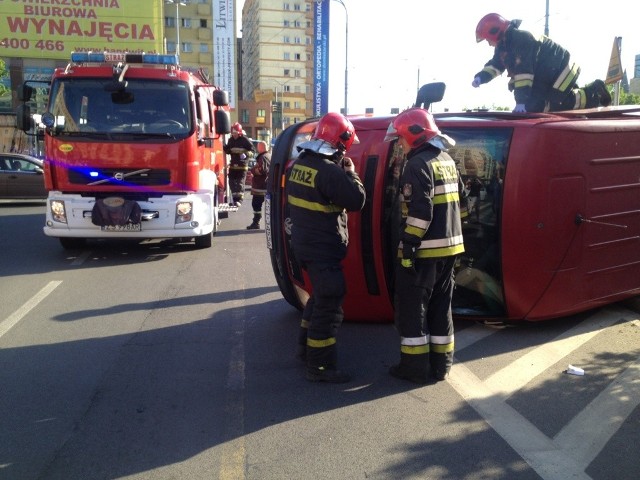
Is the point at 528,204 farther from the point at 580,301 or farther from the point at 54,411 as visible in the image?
the point at 54,411

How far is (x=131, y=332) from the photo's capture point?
568 centimetres

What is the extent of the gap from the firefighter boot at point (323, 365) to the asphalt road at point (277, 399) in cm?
8

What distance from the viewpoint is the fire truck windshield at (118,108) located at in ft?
29.1

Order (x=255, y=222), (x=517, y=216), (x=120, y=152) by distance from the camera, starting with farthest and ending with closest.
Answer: (x=255, y=222)
(x=120, y=152)
(x=517, y=216)

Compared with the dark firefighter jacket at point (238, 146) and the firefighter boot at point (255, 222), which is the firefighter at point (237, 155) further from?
the firefighter boot at point (255, 222)

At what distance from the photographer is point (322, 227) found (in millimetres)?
4406

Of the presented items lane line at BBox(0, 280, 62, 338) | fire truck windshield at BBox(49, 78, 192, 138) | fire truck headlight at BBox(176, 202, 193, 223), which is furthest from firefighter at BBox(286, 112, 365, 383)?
fire truck windshield at BBox(49, 78, 192, 138)

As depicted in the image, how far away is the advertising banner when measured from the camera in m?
35.8

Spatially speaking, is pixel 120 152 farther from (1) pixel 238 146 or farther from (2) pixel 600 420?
(2) pixel 600 420

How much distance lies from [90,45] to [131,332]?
2672 centimetres

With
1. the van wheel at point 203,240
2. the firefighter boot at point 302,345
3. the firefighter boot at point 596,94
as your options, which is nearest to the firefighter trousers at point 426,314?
the firefighter boot at point 302,345

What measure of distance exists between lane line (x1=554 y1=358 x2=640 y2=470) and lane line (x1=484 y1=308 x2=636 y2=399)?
0.52 m

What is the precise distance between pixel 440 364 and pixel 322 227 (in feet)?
4.43

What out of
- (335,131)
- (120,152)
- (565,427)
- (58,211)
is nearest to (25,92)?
(120,152)
